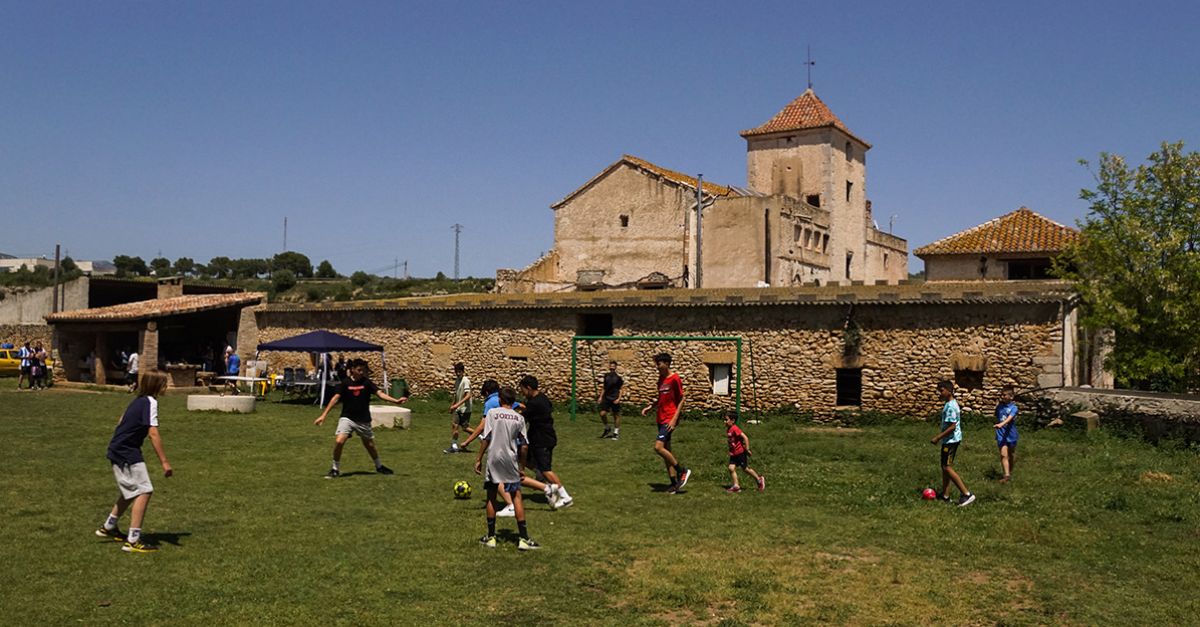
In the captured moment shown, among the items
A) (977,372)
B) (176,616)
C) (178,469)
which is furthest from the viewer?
(977,372)

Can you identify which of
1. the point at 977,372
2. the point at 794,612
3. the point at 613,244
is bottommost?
the point at 794,612

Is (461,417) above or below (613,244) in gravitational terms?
below

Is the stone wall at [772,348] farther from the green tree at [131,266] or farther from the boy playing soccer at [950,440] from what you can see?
the green tree at [131,266]

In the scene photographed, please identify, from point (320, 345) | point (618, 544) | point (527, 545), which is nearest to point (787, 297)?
point (320, 345)

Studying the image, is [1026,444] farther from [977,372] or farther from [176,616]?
[176,616]

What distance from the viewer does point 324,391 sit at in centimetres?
2627

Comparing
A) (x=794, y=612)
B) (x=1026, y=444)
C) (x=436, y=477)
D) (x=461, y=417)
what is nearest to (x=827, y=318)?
(x=1026, y=444)

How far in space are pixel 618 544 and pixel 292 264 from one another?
11928 cm

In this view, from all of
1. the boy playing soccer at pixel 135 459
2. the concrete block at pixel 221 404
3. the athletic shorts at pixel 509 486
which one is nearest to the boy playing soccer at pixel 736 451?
the athletic shorts at pixel 509 486

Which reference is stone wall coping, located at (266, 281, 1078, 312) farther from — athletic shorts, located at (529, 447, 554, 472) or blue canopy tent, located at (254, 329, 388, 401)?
athletic shorts, located at (529, 447, 554, 472)

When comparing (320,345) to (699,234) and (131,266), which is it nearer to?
(699,234)

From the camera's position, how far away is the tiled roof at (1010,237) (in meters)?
35.4

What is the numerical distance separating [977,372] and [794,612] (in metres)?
15.2

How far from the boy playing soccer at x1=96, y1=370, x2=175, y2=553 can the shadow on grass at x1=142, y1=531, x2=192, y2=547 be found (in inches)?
8.5
